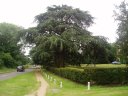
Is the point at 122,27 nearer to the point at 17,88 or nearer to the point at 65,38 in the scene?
the point at 17,88

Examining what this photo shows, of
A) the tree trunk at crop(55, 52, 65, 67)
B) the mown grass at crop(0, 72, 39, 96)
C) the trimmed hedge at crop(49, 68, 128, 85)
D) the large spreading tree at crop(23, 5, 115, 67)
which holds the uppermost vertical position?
the large spreading tree at crop(23, 5, 115, 67)

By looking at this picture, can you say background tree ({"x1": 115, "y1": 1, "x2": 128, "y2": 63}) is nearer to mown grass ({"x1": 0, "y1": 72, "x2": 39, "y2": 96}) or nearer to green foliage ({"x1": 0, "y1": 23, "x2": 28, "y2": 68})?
mown grass ({"x1": 0, "y1": 72, "x2": 39, "y2": 96})

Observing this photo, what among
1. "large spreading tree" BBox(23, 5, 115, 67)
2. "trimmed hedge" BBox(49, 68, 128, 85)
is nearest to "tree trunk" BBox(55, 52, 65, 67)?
"large spreading tree" BBox(23, 5, 115, 67)

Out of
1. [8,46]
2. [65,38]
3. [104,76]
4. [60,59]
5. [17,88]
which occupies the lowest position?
[17,88]

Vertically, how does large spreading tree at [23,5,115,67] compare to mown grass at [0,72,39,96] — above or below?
above

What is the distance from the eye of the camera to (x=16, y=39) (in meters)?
60.0

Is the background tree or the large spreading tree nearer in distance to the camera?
the background tree

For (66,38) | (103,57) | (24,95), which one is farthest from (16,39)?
(24,95)

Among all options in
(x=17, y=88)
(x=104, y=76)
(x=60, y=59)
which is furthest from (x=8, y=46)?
(x=17, y=88)

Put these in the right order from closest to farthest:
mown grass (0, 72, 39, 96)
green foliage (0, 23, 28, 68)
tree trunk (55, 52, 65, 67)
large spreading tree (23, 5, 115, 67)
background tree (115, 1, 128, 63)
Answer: mown grass (0, 72, 39, 96) < background tree (115, 1, 128, 63) < large spreading tree (23, 5, 115, 67) < tree trunk (55, 52, 65, 67) < green foliage (0, 23, 28, 68)

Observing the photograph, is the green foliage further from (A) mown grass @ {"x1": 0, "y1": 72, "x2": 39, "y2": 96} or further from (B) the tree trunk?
(A) mown grass @ {"x1": 0, "y1": 72, "x2": 39, "y2": 96}

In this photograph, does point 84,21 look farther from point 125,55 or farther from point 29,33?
point 125,55

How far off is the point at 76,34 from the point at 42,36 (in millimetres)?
6199

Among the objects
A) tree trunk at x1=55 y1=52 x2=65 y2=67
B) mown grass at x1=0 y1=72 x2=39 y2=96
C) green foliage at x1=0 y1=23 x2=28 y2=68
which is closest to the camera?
mown grass at x1=0 y1=72 x2=39 y2=96
